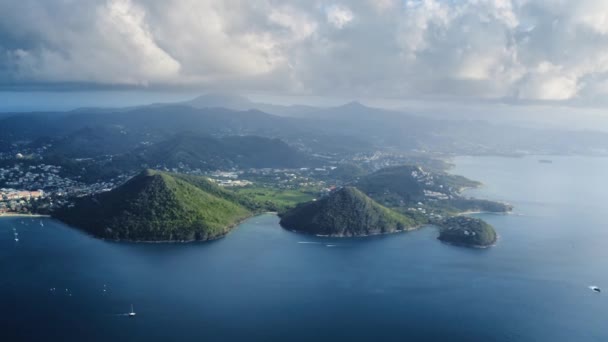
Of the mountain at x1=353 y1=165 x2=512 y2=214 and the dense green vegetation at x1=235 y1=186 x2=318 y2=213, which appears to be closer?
the dense green vegetation at x1=235 y1=186 x2=318 y2=213

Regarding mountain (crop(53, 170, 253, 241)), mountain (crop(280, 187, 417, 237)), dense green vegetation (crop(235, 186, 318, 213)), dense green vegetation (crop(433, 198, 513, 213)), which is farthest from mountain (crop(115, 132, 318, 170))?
mountain (crop(280, 187, 417, 237))

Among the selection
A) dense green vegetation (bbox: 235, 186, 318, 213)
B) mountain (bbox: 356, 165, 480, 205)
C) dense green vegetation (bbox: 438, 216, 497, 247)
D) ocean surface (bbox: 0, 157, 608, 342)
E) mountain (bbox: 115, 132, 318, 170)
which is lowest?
ocean surface (bbox: 0, 157, 608, 342)

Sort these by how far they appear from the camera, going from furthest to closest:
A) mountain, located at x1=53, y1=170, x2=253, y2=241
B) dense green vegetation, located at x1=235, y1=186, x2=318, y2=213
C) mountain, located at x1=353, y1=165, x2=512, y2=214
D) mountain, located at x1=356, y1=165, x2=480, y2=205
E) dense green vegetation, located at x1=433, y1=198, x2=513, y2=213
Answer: mountain, located at x1=356, y1=165, x2=480, y2=205, mountain, located at x1=353, y1=165, x2=512, y2=214, dense green vegetation, located at x1=433, y1=198, x2=513, y2=213, dense green vegetation, located at x1=235, y1=186, x2=318, y2=213, mountain, located at x1=53, y1=170, x2=253, y2=241

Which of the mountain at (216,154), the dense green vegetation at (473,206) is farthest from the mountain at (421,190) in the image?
the mountain at (216,154)

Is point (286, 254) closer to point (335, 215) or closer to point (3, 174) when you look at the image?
point (335, 215)

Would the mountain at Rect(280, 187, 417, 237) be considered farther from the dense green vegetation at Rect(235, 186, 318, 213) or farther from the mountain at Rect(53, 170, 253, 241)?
the mountain at Rect(53, 170, 253, 241)

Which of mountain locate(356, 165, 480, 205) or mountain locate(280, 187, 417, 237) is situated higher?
mountain locate(356, 165, 480, 205)

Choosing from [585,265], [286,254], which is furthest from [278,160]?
[585,265]

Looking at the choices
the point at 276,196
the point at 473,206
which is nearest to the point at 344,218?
the point at 276,196
